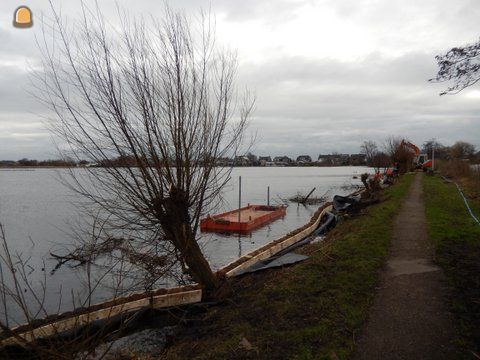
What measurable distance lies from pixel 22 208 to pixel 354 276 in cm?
3324

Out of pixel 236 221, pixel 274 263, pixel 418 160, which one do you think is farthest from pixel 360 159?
pixel 274 263

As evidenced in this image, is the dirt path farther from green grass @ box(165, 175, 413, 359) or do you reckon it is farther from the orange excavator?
the orange excavator

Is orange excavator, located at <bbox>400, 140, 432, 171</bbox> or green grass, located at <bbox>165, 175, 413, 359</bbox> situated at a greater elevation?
orange excavator, located at <bbox>400, 140, 432, 171</bbox>

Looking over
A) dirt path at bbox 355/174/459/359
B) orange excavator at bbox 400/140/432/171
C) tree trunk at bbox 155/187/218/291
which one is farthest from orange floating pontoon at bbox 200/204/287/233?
orange excavator at bbox 400/140/432/171

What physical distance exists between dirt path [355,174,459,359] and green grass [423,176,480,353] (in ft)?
0.57

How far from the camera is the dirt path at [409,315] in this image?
4.59 meters

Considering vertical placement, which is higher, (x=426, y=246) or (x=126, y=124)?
(x=126, y=124)

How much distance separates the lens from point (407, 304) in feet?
19.2

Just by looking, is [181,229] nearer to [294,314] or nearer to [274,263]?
[294,314]

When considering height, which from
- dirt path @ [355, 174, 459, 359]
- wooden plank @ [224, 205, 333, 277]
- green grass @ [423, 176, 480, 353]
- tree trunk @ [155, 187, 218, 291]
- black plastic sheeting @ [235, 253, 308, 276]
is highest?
tree trunk @ [155, 187, 218, 291]

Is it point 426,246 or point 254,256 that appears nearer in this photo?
point 426,246

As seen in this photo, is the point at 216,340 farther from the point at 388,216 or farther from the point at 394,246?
the point at 388,216

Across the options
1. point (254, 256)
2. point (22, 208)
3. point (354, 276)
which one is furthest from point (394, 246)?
point (22, 208)

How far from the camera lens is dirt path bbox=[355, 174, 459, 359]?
15.0ft
